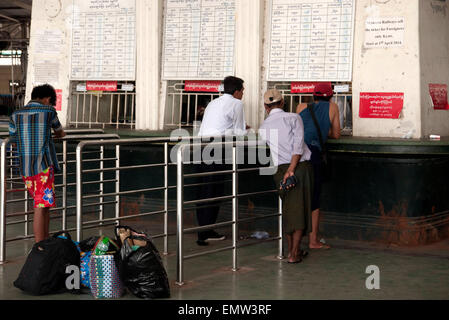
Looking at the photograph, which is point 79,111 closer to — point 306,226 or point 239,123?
point 239,123

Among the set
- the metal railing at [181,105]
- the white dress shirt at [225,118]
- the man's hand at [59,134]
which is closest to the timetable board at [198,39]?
the metal railing at [181,105]

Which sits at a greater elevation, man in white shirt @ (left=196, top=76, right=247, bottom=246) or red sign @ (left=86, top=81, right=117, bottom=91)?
red sign @ (left=86, top=81, right=117, bottom=91)

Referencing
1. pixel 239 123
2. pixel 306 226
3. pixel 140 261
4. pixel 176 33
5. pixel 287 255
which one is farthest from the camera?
pixel 176 33

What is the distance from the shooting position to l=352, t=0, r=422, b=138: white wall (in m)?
7.46

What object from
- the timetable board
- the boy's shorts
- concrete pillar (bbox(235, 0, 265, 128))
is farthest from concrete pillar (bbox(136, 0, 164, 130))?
the boy's shorts

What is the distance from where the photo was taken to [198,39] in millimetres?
8820

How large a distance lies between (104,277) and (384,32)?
4.20m

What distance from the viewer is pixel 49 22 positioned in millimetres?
9883

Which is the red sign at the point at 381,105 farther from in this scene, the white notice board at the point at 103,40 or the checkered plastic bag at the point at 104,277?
the checkered plastic bag at the point at 104,277

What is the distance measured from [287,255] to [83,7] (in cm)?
477

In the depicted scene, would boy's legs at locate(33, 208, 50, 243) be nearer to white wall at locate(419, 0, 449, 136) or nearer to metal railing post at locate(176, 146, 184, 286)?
metal railing post at locate(176, 146, 184, 286)

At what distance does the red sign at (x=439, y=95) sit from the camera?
7691 millimetres

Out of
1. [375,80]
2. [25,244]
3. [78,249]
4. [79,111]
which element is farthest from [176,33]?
[78,249]

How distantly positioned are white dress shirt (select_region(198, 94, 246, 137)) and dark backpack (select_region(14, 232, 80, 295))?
7.92 feet
